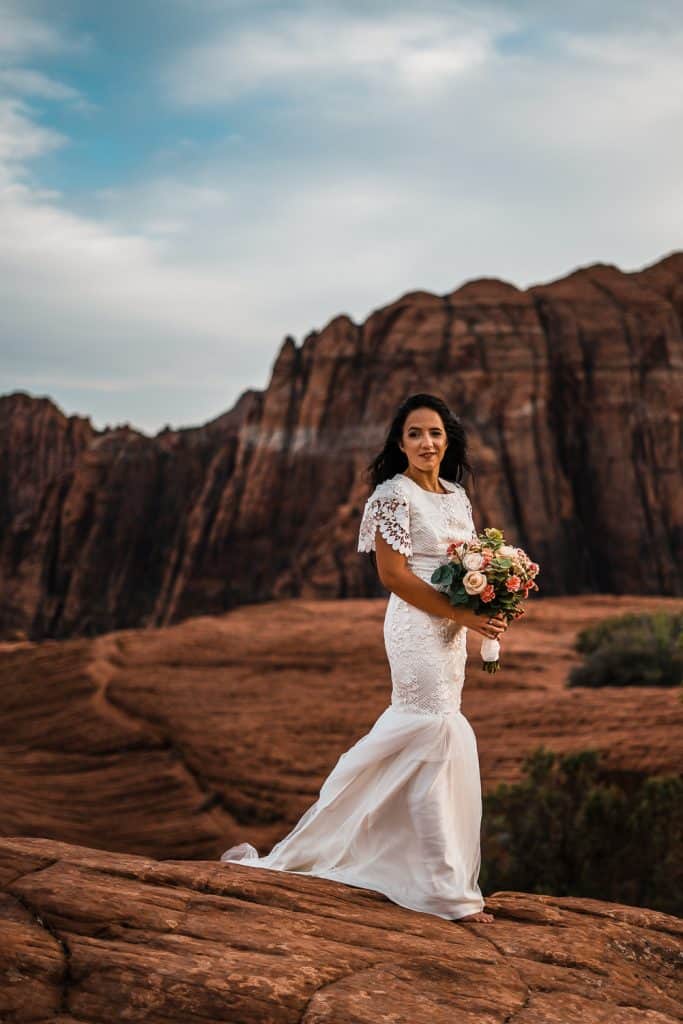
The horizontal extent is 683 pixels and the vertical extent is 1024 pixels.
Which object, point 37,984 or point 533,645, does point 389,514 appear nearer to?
point 37,984

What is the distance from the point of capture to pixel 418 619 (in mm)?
4566

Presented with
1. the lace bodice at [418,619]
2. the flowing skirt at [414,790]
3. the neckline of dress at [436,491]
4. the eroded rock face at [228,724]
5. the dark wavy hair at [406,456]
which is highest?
the dark wavy hair at [406,456]

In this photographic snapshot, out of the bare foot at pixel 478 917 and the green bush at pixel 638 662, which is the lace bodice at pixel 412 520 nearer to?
the bare foot at pixel 478 917

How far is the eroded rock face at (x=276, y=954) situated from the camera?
3305mm

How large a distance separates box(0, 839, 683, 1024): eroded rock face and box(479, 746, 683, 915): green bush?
14.2 feet

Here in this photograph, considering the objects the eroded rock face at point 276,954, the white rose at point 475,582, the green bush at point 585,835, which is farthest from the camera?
the green bush at point 585,835

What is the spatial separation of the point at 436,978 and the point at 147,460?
2187 inches

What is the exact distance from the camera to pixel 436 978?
367 cm

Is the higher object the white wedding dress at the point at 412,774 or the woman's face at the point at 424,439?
the woman's face at the point at 424,439

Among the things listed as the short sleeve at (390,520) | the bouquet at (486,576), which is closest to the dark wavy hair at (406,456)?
the short sleeve at (390,520)

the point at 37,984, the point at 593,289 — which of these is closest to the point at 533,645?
the point at 37,984

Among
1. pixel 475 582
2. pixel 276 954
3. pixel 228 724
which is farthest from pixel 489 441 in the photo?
pixel 276 954

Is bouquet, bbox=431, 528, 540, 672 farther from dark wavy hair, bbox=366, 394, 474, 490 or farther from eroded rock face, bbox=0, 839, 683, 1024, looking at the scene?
eroded rock face, bbox=0, 839, 683, 1024

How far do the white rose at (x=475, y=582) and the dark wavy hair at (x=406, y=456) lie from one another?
64 centimetres
